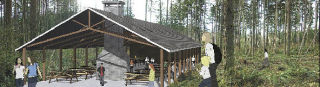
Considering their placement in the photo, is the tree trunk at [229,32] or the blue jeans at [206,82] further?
the tree trunk at [229,32]

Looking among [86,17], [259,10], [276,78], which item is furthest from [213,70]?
[259,10]

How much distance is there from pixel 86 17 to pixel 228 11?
6.96m

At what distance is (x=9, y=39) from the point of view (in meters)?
13.7

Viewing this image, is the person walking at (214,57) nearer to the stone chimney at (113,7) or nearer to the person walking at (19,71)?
the person walking at (19,71)

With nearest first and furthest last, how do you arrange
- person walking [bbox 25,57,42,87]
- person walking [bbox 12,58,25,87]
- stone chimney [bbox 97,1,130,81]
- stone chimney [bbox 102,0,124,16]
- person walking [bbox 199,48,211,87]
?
person walking [bbox 199,48,211,87] < person walking [bbox 12,58,25,87] < person walking [bbox 25,57,42,87] < stone chimney [bbox 97,1,130,81] < stone chimney [bbox 102,0,124,16]

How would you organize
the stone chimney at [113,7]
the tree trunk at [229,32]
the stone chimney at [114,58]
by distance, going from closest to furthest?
1. the tree trunk at [229,32]
2. the stone chimney at [114,58]
3. the stone chimney at [113,7]

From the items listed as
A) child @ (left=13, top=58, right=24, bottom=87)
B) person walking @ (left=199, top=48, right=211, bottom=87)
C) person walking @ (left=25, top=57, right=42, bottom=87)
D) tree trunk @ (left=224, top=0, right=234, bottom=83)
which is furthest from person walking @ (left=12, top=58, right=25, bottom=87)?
tree trunk @ (left=224, top=0, right=234, bottom=83)

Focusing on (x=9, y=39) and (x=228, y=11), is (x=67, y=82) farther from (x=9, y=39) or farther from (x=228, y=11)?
(x=228, y=11)

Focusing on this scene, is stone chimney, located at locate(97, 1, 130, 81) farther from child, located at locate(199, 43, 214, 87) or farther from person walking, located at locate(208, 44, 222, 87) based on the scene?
person walking, located at locate(208, 44, 222, 87)

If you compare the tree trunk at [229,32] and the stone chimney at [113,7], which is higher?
the stone chimney at [113,7]

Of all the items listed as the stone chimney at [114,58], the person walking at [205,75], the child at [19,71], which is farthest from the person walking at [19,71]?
the person walking at [205,75]

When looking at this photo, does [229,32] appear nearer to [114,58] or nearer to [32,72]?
[32,72]

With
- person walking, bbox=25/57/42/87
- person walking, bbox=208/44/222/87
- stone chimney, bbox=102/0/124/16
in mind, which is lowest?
person walking, bbox=25/57/42/87

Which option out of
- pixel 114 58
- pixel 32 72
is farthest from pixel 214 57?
pixel 114 58
